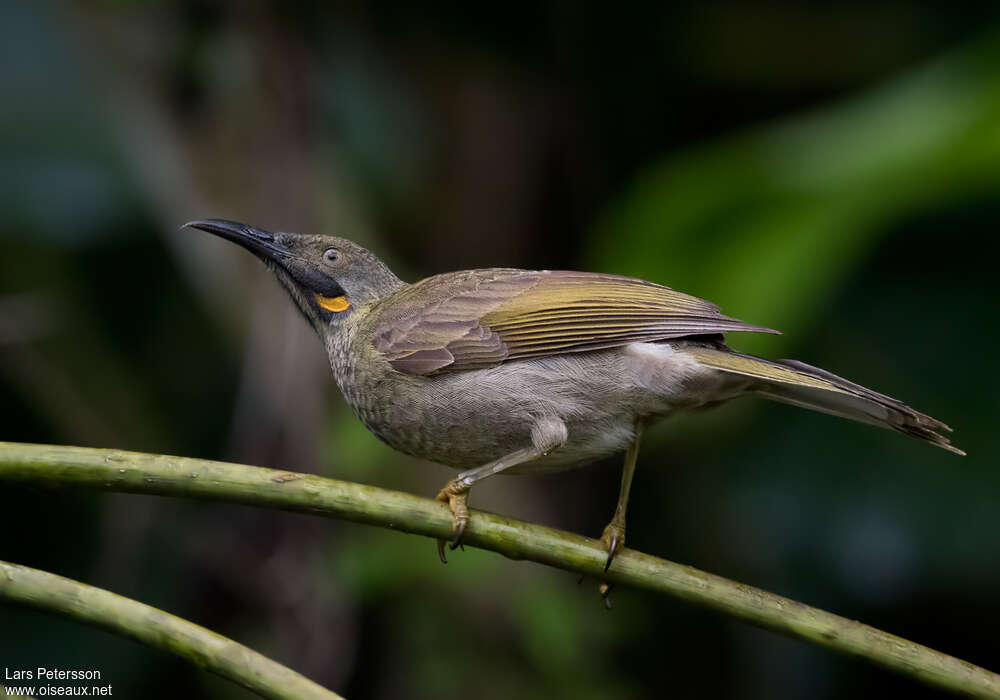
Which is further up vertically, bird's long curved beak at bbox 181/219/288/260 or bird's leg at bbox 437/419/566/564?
bird's long curved beak at bbox 181/219/288/260

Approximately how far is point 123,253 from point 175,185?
80 cm

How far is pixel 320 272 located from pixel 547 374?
3.16 feet

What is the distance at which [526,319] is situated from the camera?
3.19m

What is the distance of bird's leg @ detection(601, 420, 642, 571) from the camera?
8.26 ft

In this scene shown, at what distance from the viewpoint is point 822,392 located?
2896 millimetres

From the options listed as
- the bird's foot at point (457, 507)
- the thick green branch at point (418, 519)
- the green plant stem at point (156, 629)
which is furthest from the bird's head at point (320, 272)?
the green plant stem at point (156, 629)

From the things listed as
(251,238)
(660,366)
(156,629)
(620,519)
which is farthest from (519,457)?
(156,629)

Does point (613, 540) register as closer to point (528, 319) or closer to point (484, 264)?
point (528, 319)

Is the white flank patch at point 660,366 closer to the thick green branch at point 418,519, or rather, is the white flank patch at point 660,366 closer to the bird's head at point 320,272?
the thick green branch at point 418,519

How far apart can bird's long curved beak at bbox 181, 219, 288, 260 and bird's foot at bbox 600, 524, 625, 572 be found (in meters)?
1.47

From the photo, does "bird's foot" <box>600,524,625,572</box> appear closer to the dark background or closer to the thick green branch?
the thick green branch

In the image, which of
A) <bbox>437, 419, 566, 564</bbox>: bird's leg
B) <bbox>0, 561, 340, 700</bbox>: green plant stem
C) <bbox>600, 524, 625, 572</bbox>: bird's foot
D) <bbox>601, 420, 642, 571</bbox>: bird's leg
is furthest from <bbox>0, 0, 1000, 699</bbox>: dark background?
<bbox>0, 561, 340, 700</bbox>: green plant stem

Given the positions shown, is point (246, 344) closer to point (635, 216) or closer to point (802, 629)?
point (635, 216)

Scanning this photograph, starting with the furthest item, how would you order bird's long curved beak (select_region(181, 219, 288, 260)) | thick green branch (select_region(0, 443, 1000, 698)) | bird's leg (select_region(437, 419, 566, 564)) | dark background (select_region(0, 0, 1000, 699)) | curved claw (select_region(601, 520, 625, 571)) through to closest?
dark background (select_region(0, 0, 1000, 699))
bird's long curved beak (select_region(181, 219, 288, 260))
bird's leg (select_region(437, 419, 566, 564))
curved claw (select_region(601, 520, 625, 571))
thick green branch (select_region(0, 443, 1000, 698))
